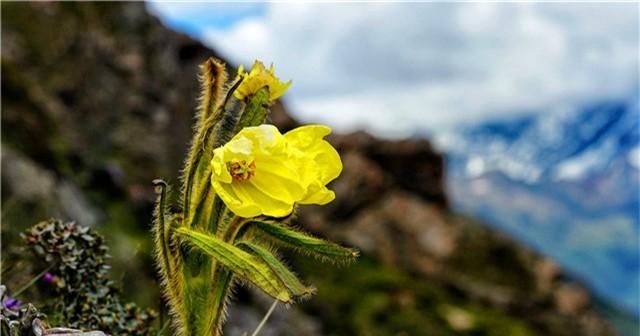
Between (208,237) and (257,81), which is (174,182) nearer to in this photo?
(257,81)

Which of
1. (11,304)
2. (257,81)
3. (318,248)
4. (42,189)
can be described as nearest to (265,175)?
(318,248)

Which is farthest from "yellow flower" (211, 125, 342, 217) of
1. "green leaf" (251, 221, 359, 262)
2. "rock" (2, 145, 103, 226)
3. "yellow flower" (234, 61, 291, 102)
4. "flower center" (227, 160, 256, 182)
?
"rock" (2, 145, 103, 226)

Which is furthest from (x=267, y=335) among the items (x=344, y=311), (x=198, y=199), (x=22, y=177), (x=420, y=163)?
(x=420, y=163)

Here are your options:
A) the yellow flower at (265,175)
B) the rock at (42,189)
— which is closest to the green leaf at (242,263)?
the yellow flower at (265,175)

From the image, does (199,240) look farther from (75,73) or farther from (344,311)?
(344,311)

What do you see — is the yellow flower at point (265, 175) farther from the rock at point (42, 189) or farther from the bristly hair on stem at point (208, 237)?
the rock at point (42, 189)

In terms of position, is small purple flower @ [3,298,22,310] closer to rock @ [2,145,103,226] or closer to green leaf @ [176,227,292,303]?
green leaf @ [176,227,292,303]
